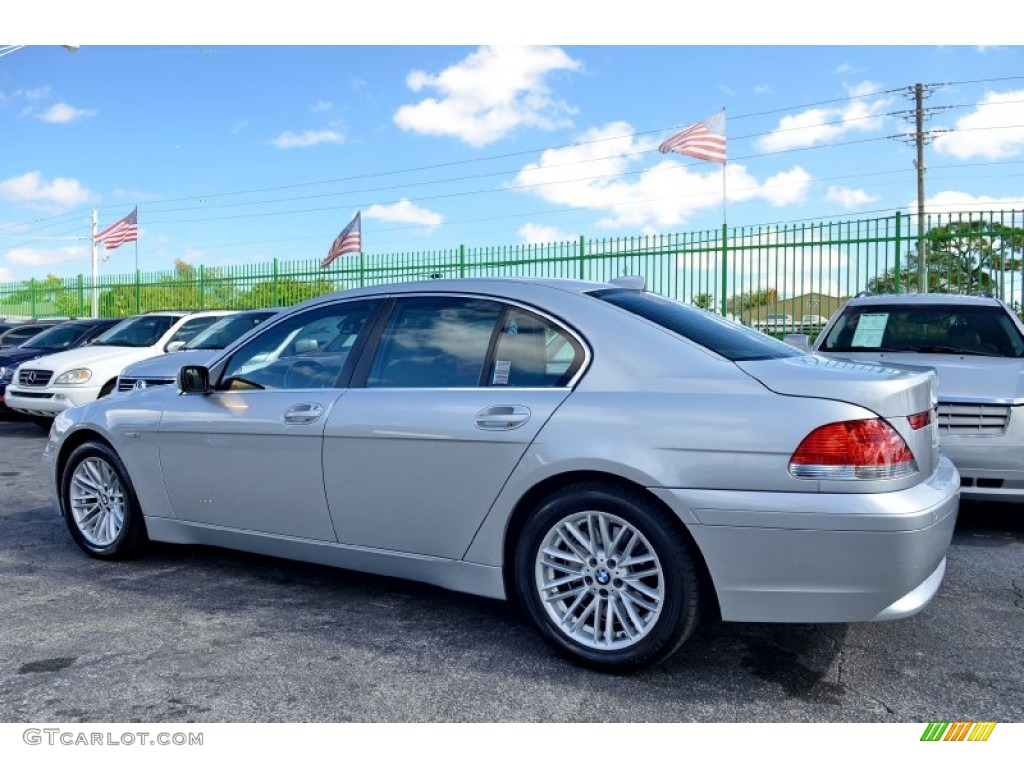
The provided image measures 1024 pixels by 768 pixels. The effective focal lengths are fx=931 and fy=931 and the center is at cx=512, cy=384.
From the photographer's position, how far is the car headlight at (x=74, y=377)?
34.8 feet

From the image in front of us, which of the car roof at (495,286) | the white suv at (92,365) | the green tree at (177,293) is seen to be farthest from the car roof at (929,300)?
the green tree at (177,293)

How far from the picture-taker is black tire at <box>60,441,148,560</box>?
502cm

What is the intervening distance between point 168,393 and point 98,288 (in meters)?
24.0

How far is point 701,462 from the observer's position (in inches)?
128

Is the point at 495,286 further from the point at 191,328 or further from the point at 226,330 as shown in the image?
the point at 191,328

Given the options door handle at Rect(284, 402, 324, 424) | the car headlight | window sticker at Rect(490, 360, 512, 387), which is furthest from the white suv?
window sticker at Rect(490, 360, 512, 387)

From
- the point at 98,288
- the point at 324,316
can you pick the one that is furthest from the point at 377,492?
the point at 98,288

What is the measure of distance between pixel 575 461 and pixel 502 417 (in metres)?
0.37

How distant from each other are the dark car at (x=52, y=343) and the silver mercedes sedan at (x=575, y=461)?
30.2 feet

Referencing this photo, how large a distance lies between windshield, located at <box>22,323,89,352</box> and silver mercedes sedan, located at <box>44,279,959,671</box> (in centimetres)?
1027

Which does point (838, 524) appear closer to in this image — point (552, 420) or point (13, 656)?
point (552, 420)

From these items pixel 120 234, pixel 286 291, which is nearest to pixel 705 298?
pixel 286 291

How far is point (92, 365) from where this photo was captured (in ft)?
35.3

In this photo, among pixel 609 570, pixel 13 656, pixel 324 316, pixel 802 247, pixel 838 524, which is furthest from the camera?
pixel 802 247
